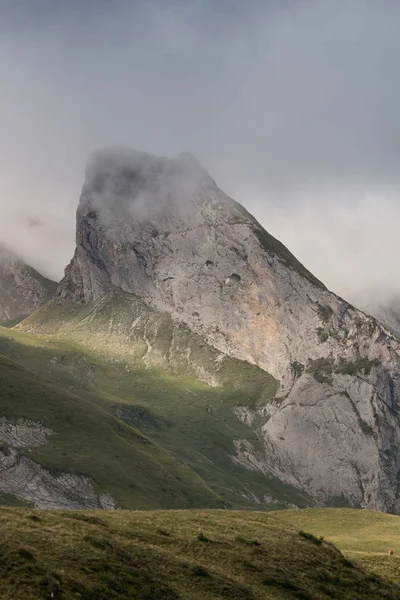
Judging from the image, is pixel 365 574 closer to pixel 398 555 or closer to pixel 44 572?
pixel 398 555

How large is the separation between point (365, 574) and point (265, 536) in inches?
305

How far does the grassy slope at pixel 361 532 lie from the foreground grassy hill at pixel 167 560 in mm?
4442

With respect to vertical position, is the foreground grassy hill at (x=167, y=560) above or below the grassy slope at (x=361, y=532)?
below

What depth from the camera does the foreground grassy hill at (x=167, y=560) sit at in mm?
32188

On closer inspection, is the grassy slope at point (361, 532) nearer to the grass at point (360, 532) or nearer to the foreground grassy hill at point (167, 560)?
the grass at point (360, 532)

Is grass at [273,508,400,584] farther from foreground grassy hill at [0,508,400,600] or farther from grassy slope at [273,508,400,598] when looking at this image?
foreground grassy hill at [0,508,400,600]

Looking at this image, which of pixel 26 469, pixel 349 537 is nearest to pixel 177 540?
pixel 349 537

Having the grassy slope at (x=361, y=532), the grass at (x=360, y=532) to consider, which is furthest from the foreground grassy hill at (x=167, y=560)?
the grassy slope at (x=361, y=532)

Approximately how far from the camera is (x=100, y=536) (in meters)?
40.4

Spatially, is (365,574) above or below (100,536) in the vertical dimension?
above

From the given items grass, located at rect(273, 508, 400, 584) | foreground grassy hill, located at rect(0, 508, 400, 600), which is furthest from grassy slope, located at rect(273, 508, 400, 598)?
foreground grassy hill, located at rect(0, 508, 400, 600)

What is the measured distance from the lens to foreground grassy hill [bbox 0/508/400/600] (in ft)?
106

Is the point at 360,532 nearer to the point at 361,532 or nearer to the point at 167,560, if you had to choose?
the point at 361,532

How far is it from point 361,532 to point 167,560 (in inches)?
1582
